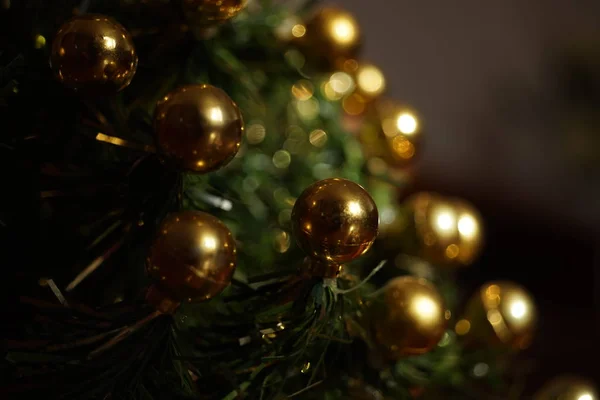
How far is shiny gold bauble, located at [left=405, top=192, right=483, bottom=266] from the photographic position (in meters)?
0.46

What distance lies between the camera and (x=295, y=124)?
0.49 m

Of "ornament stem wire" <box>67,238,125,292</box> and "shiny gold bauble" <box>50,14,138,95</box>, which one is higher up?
"shiny gold bauble" <box>50,14,138,95</box>

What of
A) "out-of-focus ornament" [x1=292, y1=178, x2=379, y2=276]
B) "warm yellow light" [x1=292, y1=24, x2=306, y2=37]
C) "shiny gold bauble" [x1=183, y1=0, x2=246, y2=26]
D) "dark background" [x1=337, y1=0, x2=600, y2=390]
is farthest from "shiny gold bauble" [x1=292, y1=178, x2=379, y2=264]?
"dark background" [x1=337, y1=0, x2=600, y2=390]

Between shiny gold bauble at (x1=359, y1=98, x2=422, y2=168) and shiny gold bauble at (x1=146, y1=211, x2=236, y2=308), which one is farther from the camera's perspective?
shiny gold bauble at (x1=359, y1=98, x2=422, y2=168)

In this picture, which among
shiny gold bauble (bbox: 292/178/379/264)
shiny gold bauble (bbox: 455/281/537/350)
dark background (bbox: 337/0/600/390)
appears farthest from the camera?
dark background (bbox: 337/0/600/390)

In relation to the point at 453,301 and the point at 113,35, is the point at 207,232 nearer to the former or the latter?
the point at 113,35

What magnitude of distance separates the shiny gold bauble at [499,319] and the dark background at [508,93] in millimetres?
727

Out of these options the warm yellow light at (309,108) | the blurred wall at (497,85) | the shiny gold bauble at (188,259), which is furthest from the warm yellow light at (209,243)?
the blurred wall at (497,85)

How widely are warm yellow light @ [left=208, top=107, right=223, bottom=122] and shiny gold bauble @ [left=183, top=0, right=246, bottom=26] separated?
0.19ft

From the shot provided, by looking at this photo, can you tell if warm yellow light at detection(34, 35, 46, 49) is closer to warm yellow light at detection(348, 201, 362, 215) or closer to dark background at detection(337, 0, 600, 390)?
warm yellow light at detection(348, 201, 362, 215)

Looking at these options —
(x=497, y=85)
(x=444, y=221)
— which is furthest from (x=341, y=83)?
(x=497, y=85)

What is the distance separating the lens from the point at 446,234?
18.1 inches

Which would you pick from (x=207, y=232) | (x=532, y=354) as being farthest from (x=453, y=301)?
(x=532, y=354)

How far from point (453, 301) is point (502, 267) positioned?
23.9 inches
